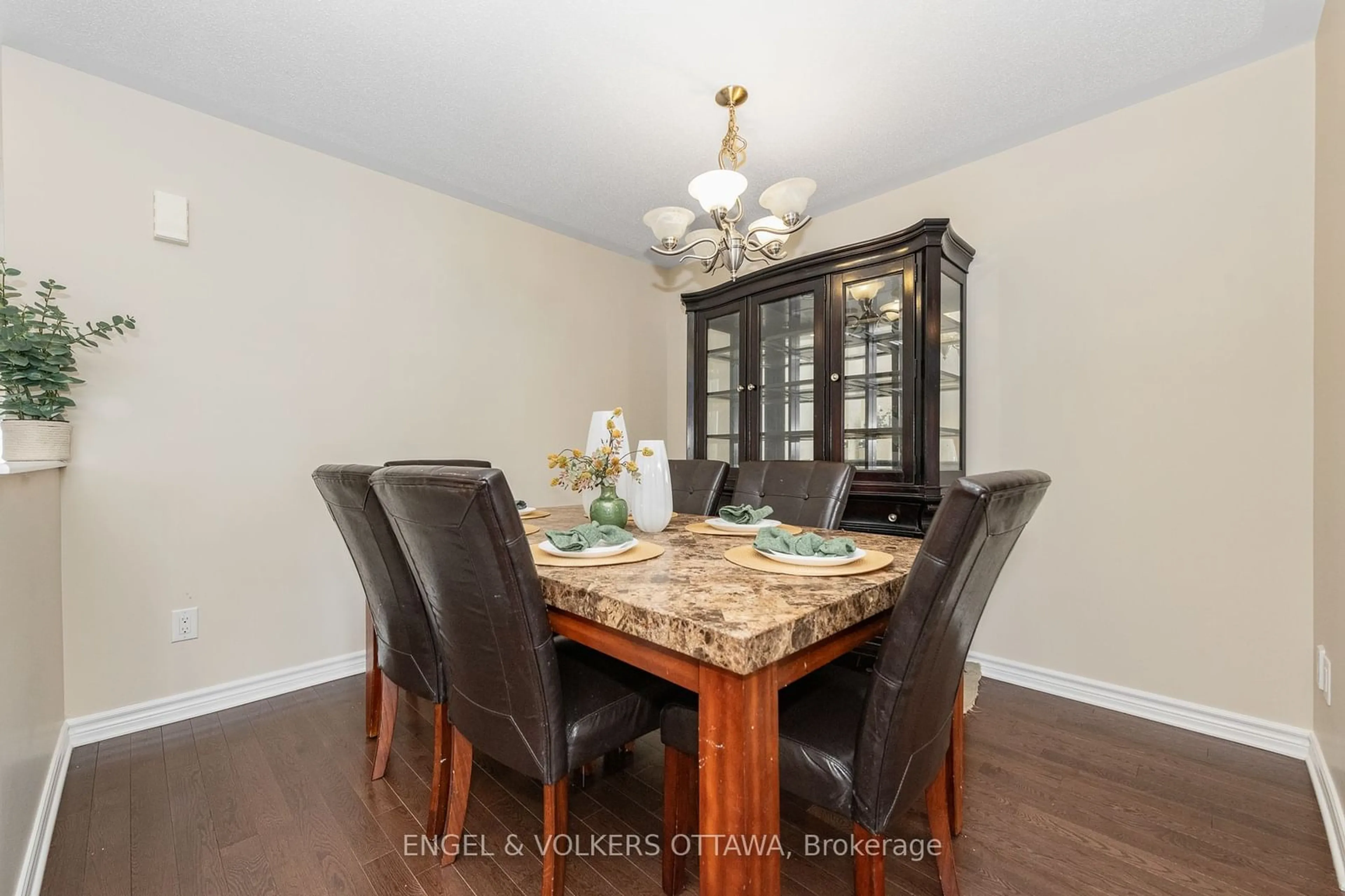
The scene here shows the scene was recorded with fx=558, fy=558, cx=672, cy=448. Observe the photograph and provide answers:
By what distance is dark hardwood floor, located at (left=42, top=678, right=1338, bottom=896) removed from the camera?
4.24 feet

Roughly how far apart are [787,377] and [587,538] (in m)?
1.87

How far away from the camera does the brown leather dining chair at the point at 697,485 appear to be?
2424 millimetres

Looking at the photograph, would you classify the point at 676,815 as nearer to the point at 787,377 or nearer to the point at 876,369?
the point at 876,369

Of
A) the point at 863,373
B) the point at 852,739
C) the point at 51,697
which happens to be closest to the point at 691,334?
the point at 863,373

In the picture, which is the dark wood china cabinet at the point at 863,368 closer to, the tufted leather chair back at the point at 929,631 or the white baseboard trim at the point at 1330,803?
the white baseboard trim at the point at 1330,803

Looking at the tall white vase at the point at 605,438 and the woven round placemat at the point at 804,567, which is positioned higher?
the tall white vase at the point at 605,438

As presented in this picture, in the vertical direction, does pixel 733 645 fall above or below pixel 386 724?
above

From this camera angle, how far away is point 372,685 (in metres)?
1.94

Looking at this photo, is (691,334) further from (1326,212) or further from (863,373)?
(1326,212)

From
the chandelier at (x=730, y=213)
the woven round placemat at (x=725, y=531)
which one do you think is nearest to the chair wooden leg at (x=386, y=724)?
the woven round placemat at (x=725, y=531)

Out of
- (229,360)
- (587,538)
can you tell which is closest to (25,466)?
(229,360)

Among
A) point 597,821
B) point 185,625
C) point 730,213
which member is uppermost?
point 730,213

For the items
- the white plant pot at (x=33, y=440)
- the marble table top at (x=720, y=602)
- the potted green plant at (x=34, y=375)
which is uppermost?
the potted green plant at (x=34, y=375)

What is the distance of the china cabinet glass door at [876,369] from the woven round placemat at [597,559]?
1.49 meters
